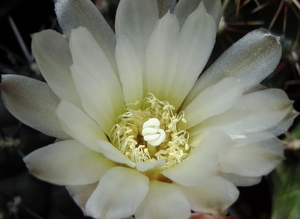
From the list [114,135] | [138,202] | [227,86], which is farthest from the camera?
[114,135]

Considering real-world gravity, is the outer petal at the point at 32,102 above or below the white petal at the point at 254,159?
above

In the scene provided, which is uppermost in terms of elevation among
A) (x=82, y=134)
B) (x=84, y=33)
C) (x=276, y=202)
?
(x=84, y=33)

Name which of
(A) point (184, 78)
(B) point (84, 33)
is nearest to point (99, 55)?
(B) point (84, 33)

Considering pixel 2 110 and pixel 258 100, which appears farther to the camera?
pixel 2 110

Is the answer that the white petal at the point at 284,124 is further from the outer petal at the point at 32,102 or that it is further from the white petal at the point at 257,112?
the outer petal at the point at 32,102

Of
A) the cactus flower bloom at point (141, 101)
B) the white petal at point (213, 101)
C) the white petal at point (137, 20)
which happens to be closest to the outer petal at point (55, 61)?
the cactus flower bloom at point (141, 101)

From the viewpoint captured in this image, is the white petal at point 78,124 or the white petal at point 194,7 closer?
the white petal at point 78,124

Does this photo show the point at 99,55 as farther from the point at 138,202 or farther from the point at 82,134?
the point at 138,202
